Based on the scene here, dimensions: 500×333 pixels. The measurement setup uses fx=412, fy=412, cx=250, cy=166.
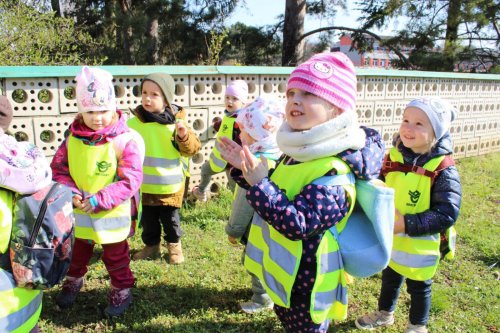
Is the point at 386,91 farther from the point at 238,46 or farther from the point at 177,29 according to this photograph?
the point at 177,29

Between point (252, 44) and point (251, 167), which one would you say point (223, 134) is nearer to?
point (251, 167)

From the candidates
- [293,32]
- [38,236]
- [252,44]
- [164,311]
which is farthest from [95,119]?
[252,44]

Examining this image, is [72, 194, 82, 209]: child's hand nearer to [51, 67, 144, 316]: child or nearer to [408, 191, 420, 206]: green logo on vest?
[51, 67, 144, 316]: child

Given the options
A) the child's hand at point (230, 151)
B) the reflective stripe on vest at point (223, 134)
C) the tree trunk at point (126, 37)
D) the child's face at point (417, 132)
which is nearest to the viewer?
the child's hand at point (230, 151)

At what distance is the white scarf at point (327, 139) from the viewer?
5.32ft

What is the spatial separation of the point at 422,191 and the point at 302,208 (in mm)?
1118

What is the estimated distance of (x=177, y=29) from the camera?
1128cm

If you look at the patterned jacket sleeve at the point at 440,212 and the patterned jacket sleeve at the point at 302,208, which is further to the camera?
the patterned jacket sleeve at the point at 440,212

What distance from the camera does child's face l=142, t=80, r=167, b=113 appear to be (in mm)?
3262

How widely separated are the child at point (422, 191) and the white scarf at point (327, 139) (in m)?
0.87

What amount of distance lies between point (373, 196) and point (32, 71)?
3309mm

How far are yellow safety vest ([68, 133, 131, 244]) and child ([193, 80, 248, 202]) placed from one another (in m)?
1.67

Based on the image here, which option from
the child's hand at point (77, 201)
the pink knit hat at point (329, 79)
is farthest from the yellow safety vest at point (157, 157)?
the pink knit hat at point (329, 79)

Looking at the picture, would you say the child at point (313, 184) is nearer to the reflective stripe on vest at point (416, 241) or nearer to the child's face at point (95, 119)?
the reflective stripe on vest at point (416, 241)
